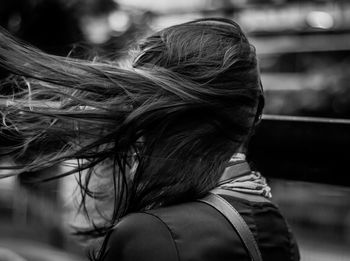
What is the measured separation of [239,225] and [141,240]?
0.23 m

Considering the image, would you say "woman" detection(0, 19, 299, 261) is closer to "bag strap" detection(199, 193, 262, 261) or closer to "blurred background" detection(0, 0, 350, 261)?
"bag strap" detection(199, 193, 262, 261)

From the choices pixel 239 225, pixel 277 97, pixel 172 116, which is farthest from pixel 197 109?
pixel 277 97

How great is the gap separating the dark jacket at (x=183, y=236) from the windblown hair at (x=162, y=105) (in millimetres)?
106

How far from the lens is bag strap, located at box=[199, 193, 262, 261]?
4.40ft

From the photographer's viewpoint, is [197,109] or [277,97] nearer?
[197,109]

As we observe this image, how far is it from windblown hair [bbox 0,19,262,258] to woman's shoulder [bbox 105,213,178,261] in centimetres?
15

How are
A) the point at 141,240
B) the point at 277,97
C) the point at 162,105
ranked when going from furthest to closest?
the point at 277,97 < the point at 162,105 < the point at 141,240

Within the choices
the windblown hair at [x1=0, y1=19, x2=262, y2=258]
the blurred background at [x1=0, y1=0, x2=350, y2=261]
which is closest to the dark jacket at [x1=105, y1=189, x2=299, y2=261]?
the windblown hair at [x1=0, y1=19, x2=262, y2=258]

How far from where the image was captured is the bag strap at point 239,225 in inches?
52.7

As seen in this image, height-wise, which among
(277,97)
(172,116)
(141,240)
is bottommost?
(277,97)

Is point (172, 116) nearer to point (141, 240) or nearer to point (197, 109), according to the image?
point (197, 109)

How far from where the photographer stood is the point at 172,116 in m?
1.40

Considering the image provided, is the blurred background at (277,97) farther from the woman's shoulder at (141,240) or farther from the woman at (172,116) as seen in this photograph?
the woman's shoulder at (141,240)

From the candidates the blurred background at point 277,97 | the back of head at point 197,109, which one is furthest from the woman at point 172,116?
the blurred background at point 277,97
